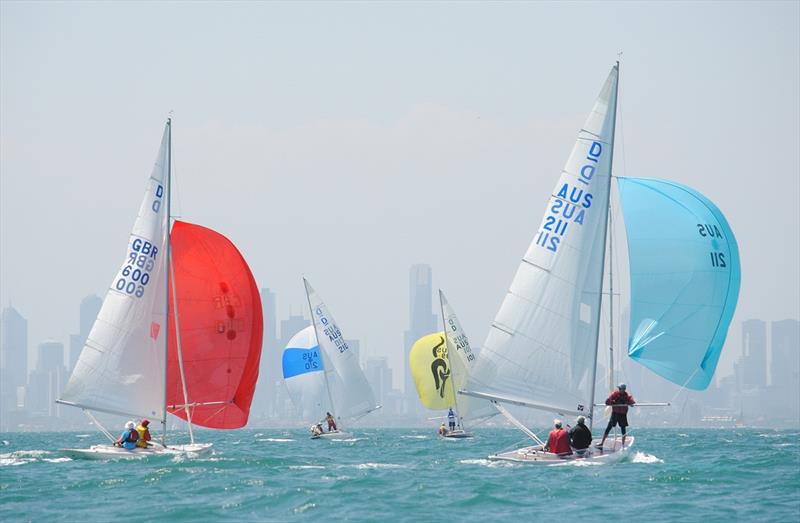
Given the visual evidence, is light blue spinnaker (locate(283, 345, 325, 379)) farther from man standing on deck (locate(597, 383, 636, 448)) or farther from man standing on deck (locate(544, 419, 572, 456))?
man standing on deck (locate(544, 419, 572, 456))

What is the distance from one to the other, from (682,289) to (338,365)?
31.7 m

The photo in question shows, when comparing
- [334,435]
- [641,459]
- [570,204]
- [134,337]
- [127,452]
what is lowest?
[334,435]

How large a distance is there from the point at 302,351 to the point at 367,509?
3997 centimetres

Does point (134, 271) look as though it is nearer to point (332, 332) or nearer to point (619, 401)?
point (619, 401)

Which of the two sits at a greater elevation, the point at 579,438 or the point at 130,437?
the point at 579,438

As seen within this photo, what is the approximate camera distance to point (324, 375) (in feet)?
194

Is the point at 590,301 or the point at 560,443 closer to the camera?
the point at 560,443

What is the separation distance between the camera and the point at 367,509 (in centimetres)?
2277

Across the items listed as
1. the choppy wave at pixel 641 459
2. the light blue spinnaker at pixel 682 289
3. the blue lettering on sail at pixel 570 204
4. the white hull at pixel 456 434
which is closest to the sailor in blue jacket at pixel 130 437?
the blue lettering on sail at pixel 570 204

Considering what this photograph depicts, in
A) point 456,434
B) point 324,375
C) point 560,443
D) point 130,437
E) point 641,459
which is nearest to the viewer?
point 560,443

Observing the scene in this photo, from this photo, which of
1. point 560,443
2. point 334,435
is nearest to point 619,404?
point 560,443

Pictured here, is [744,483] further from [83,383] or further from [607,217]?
[83,383]

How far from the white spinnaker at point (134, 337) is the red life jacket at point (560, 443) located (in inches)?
403

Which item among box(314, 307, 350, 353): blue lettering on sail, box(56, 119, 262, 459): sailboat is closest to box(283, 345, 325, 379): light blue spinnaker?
box(314, 307, 350, 353): blue lettering on sail
